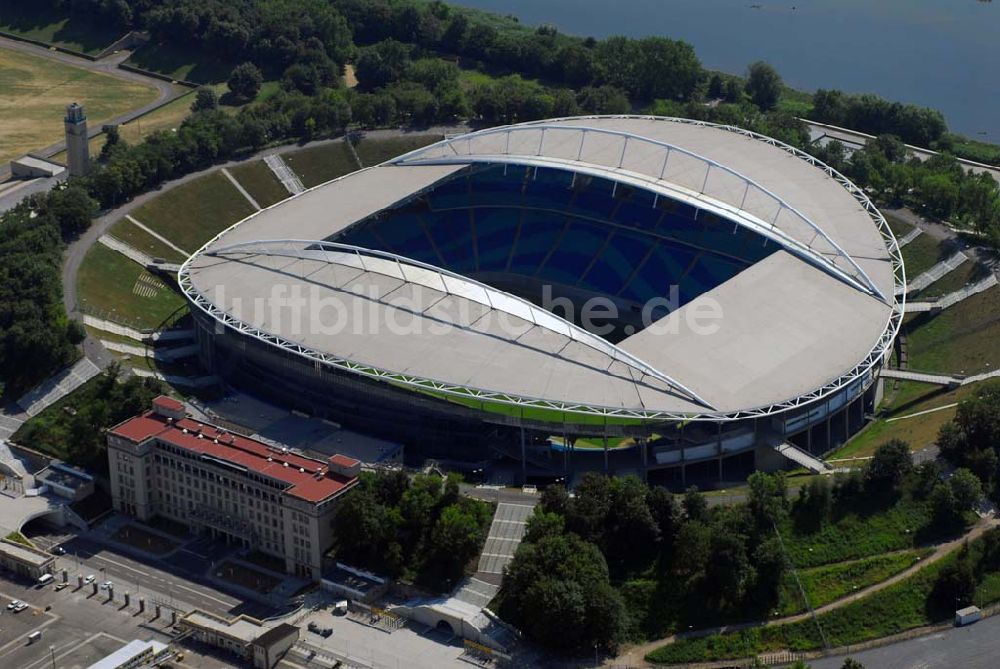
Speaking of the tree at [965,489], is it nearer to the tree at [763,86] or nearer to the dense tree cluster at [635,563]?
the dense tree cluster at [635,563]

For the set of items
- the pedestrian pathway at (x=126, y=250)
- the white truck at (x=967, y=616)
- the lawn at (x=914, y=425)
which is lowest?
the white truck at (x=967, y=616)

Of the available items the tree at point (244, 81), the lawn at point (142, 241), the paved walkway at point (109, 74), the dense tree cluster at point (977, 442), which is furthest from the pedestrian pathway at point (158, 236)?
the dense tree cluster at point (977, 442)

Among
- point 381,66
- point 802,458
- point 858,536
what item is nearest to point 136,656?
point 858,536

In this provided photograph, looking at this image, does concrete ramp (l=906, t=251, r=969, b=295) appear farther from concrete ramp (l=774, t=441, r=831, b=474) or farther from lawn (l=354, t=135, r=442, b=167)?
lawn (l=354, t=135, r=442, b=167)

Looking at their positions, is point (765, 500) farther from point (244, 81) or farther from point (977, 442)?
point (244, 81)

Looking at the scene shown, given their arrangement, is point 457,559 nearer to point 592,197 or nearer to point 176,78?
point 592,197
